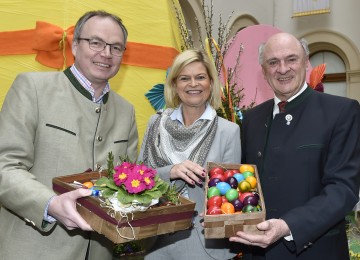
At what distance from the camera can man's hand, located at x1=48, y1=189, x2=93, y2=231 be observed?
121 cm

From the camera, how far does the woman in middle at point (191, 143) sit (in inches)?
70.2

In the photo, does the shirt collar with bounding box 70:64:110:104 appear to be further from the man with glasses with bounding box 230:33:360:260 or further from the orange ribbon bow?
the man with glasses with bounding box 230:33:360:260

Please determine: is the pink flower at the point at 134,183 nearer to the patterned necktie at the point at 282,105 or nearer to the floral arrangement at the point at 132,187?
the floral arrangement at the point at 132,187

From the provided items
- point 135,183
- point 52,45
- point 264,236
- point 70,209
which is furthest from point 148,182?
point 52,45

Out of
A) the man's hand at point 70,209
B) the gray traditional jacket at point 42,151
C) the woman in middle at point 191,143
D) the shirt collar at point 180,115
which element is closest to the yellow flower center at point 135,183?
the man's hand at point 70,209

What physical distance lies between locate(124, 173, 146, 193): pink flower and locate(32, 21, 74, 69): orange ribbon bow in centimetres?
122

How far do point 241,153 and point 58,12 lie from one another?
4.17 feet

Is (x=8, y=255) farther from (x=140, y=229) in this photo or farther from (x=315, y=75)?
(x=315, y=75)

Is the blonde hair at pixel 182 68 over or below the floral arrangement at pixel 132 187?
over

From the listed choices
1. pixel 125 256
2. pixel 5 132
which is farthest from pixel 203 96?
pixel 125 256

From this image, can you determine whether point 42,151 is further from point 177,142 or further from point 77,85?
point 177,142

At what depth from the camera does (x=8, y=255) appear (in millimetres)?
1468

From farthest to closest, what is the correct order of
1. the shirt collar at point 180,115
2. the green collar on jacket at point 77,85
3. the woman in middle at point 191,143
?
the shirt collar at point 180,115, the woman in middle at point 191,143, the green collar on jacket at point 77,85

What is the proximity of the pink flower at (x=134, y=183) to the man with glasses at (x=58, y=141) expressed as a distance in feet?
0.61
